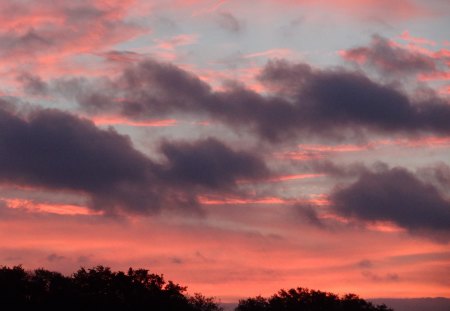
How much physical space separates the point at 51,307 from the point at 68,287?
1267 cm

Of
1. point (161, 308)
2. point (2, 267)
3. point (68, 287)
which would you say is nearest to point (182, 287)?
point (161, 308)

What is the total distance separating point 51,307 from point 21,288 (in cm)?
1018

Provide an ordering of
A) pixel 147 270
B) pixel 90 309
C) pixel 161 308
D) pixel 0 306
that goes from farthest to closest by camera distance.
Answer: pixel 147 270 < pixel 161 308 < pixel 90 309 < pixel 0 306

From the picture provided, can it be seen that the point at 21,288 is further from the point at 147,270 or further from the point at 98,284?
the point at 147,270

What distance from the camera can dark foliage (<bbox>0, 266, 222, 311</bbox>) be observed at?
522 feet

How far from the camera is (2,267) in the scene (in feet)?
566

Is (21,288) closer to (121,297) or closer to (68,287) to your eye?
(68,287)

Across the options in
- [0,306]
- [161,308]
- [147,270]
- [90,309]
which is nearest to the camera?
[0,306]

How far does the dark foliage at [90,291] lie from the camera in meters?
159

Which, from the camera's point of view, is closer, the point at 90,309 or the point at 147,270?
the point at 90,309

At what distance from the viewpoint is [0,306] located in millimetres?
150625

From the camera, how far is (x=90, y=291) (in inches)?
7077

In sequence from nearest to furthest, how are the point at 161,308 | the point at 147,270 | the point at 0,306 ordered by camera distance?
the point at 0,306, the point at 161,308, the point at 147,270

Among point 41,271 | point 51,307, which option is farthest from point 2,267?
point 51,307
